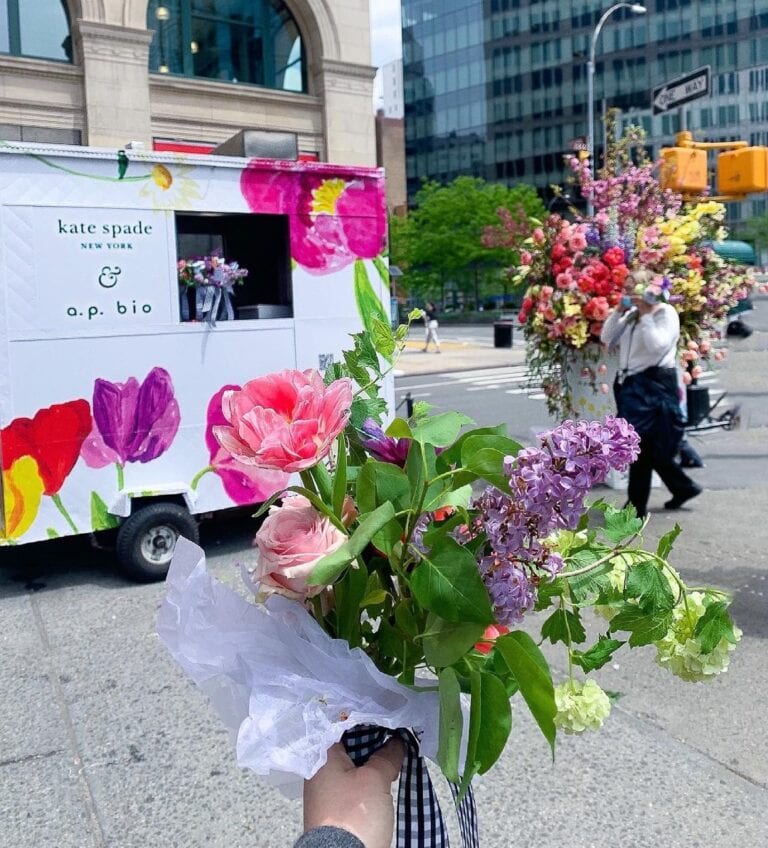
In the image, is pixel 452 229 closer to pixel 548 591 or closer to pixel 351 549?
pixel 548 591

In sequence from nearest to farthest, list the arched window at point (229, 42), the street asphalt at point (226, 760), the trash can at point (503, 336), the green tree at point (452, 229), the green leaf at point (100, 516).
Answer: the street asphalt at point (226, 760) → the green leaf at point (100, 516) → the arched window at point (229, 42) → the trash can at point (503, 336) → the green tree at point (452, 229)

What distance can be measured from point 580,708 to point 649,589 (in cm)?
24

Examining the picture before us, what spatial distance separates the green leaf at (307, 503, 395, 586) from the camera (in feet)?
3.94

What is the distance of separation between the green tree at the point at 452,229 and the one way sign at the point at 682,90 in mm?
45672

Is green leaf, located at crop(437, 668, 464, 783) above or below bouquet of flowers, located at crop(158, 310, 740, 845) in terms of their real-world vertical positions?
below

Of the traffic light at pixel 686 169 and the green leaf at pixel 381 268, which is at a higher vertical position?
the traffic light at pixel 686 169

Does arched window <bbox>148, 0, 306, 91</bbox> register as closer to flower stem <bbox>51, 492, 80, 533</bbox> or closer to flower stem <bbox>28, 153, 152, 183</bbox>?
flower stem <bbox>28, 153, 152, 183</bbox>

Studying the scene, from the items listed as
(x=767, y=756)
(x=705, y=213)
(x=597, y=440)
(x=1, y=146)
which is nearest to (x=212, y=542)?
(x=1, y=146)

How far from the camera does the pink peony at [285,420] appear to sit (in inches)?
47.3

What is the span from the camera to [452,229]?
58375 millimetres

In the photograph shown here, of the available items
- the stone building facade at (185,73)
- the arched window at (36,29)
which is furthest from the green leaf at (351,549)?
the arched window at (36,29)

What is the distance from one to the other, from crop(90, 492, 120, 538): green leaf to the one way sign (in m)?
8.08

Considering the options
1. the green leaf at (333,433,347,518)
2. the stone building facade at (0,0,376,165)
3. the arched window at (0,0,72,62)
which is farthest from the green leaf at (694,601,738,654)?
the arched window at (0,0,72,62)

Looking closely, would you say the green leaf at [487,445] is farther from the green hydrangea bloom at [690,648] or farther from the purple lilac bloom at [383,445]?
the green hydrangea bloom at [690,648]
